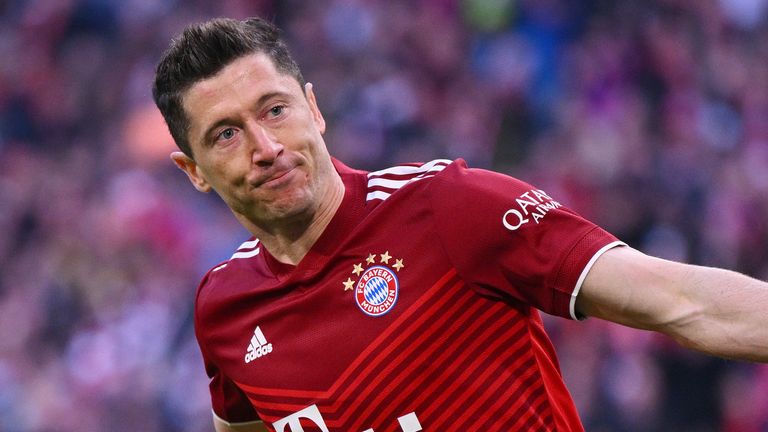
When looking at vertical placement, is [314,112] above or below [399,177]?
above

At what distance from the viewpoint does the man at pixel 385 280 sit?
8.27 ft

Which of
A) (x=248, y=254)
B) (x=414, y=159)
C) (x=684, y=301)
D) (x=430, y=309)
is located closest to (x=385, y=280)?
(x=430, y=309)

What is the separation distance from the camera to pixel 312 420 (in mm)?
2953

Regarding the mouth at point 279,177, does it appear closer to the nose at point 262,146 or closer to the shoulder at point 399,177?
the nose at point 262,146

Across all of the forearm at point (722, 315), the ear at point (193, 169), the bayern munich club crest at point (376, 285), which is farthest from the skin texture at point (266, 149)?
the forearm at point (722, 315)

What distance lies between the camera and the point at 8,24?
11773mm

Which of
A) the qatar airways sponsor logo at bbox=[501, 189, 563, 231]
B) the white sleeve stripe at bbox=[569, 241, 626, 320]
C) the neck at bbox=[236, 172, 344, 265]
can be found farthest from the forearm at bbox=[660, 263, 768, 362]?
the neck at bbox=[236, 172, 344, 265]

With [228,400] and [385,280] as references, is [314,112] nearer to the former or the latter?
[385,280]

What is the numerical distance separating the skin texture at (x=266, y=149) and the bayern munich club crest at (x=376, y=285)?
0.23m

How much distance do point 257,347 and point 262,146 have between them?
21.8 inches

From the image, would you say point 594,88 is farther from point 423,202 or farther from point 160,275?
point 423,202

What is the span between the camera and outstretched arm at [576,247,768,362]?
2316 millimetres

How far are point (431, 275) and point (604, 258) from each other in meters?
0.46

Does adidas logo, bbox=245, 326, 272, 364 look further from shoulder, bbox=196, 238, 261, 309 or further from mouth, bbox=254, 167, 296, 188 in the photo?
mouth, bbox=254, 167, 296, 188
